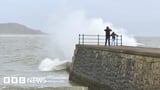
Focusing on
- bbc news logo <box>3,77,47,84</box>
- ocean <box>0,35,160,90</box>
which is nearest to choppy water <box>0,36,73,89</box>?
ocean <box>0,35,160,90</box>

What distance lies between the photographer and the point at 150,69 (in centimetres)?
1452

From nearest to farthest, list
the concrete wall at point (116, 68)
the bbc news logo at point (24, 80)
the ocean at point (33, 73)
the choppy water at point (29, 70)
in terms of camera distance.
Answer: the concrete wall at point (116, 68) < the ocean at point (33, 73) < the choppy water at point (29, 70) < the bbc news logo at point (24, 80)

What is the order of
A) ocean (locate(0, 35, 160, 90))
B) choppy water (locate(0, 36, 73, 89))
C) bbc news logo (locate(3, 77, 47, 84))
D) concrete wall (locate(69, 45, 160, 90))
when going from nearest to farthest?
concrete wall (locate(69, 45, 160, 90)), ocean (locate(0, 35, 160, 90)), choppy water (locate(0, 36, 73, 89)), bbc news logo (locate(3, 77, 47, 84))

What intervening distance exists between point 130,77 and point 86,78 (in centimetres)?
642

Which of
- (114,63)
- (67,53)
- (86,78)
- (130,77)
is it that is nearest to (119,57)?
(114,63)

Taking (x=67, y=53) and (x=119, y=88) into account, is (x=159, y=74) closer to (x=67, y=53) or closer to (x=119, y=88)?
(x=119, y=88)

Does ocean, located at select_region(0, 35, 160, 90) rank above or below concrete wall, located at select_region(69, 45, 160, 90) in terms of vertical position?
below

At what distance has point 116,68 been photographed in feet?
59.0

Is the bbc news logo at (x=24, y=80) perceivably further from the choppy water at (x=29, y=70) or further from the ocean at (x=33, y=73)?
the choppy water at (x=29, y=70)

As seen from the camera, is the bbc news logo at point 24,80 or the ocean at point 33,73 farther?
the bbc news logo at point 24,80

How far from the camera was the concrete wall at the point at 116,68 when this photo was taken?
14539 millimetres

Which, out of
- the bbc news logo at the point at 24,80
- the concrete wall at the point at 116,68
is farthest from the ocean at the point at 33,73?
the concrete wall at the point at 116,68

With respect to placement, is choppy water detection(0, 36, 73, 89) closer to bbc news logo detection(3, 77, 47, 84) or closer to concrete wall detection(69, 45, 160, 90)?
bbc news logo detection(3, 77, 47, 84)

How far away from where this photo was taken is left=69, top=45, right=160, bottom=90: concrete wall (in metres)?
14.5
